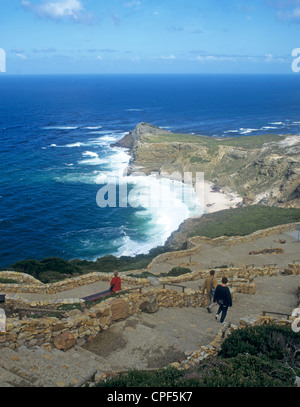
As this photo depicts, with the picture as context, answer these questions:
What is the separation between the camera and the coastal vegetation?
768 centimetres

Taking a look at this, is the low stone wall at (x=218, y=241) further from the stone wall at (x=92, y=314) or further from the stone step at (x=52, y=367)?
the stone step at (x=52, y=367)

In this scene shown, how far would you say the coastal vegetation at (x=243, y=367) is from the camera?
302 inches

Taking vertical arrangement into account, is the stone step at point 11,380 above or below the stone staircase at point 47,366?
above

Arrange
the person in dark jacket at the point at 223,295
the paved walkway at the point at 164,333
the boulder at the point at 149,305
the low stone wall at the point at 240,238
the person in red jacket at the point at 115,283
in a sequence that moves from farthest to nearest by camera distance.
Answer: the low stone wall at the point at 240,238
the person in red jacket at the point at 115,283
the boulder at the point at 149,305
the person in dark jacket at the point at 223,295
the paved walkway at the point at 164,333

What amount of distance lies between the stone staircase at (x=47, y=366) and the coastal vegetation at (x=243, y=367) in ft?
2.79

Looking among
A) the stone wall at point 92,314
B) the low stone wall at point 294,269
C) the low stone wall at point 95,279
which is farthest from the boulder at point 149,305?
the low stone wall at point 294,269

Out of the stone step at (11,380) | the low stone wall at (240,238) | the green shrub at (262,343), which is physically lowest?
the low stone wall at (240,238)

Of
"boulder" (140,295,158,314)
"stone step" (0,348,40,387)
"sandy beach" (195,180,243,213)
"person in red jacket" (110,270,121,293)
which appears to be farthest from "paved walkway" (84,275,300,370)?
"sandy beach" (195,180,243,213)

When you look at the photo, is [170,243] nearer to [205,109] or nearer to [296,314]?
[296,314]

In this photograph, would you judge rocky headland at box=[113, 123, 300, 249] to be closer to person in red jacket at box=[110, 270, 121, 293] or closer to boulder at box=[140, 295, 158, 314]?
boulder at box=[140, 295, 158, 314]

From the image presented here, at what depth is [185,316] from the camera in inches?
519

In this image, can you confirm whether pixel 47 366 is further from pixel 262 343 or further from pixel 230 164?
pixel 230 164

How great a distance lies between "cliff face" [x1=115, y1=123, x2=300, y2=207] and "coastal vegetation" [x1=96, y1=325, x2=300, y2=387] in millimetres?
41047

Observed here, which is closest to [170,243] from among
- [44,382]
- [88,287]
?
[88,287]
